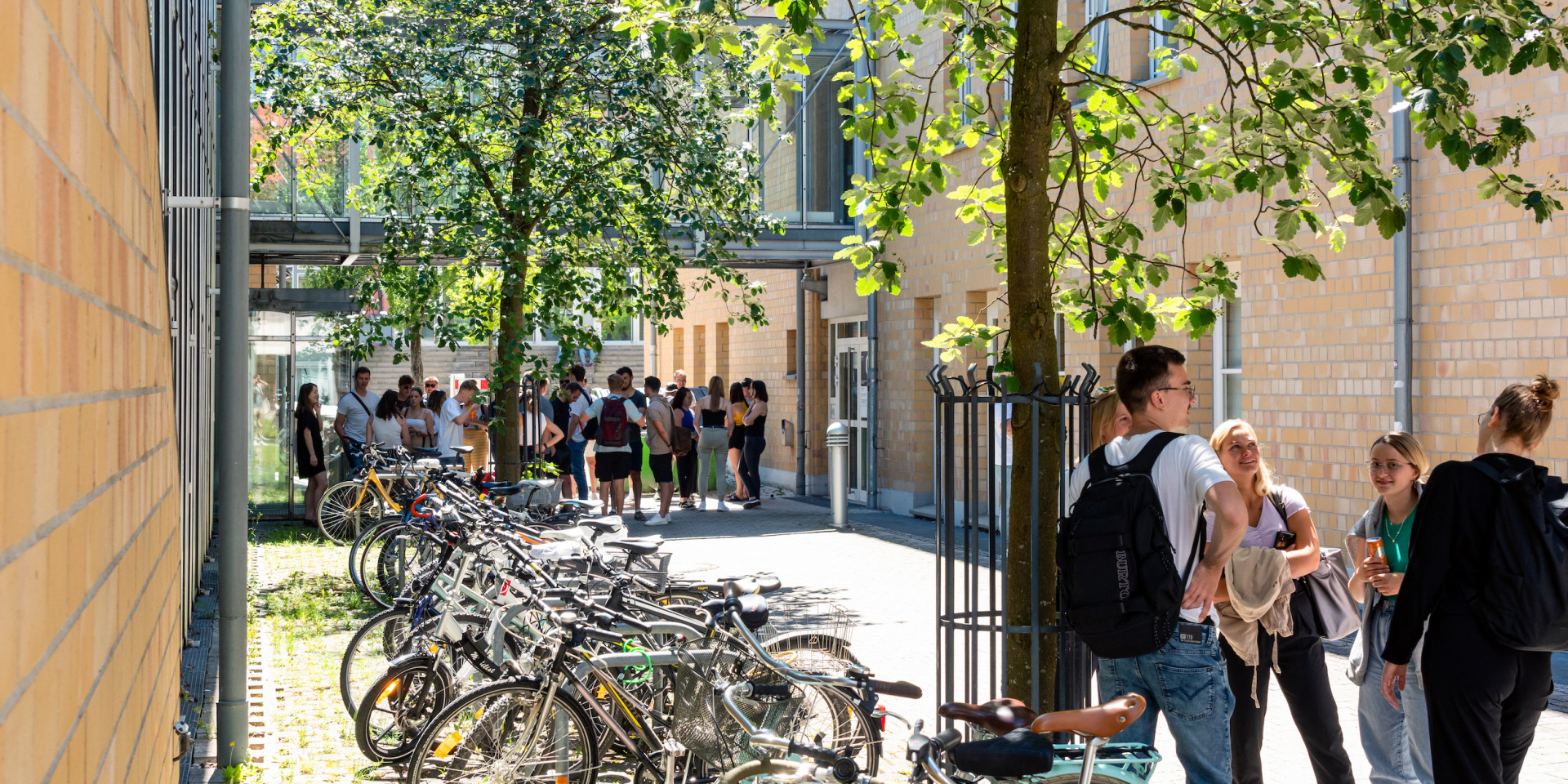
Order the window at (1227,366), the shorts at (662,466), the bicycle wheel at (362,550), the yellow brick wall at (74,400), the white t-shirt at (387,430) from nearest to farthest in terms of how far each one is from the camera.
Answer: the yellow brick wall at (74,400) < the bicycle wheel at (362,550) < the window at (1227,366) < the white t-shirt at (387,430) < the shorts at (662,466)

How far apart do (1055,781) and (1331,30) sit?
2.95 meters

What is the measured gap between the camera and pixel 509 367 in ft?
41.9

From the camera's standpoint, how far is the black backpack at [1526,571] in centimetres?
438

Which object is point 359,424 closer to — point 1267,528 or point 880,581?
Result: point 880,581

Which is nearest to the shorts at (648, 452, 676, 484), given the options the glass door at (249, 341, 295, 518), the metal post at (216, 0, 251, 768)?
the glass door at (249, 341, 295, 518)

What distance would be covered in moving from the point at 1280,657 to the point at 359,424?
1445cm

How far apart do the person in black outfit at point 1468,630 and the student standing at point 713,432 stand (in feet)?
49.4

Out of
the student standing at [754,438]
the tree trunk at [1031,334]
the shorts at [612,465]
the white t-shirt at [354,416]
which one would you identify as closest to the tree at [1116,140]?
the tree trunk at [1031,334]

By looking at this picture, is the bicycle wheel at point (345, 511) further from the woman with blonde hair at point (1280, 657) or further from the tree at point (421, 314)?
the woman with blonde hair at point (1280, 657)

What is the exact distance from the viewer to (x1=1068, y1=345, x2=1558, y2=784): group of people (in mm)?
4336

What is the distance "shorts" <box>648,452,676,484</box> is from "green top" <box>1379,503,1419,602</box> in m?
13.7

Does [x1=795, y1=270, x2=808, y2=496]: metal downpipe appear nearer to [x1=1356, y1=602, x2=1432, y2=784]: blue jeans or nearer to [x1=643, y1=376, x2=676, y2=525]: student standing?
[x1=643, y1=376, x2=676, y2=525]: student standing

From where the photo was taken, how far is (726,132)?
1353 cm

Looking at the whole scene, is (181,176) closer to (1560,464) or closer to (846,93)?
(846,93)
